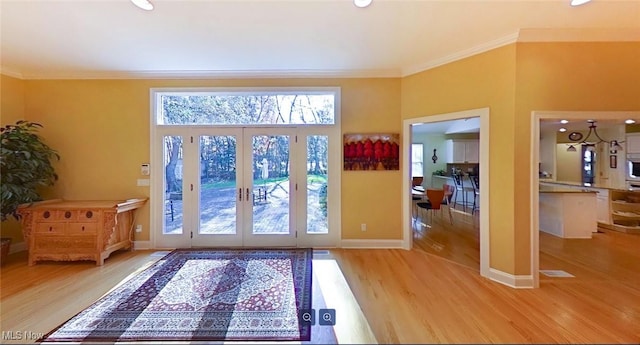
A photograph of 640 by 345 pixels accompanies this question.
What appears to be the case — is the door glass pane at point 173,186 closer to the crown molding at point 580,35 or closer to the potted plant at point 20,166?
the potted plant at point 20,166

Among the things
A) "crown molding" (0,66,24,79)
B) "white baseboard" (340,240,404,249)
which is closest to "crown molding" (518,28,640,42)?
"white baseboard" (340,240,404,249)

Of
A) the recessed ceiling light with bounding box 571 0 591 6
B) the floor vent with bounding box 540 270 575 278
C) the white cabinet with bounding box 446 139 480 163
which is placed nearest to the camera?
the recessed ceiling light with bounding box 571 0 591 6

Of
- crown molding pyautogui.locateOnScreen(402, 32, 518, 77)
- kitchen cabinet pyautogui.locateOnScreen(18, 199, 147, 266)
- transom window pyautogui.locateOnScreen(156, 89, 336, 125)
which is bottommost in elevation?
kitchen cabinet pyautogui.locateOnScreen(18, 199, 147, 266)

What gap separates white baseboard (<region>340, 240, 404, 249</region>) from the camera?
4547mm

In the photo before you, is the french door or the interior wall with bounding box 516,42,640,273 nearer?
the interior wall with bounding box 516,42,640,273

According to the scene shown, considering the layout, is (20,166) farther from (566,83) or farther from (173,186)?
(566,83)

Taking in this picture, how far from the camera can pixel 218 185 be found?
4605 millimetres

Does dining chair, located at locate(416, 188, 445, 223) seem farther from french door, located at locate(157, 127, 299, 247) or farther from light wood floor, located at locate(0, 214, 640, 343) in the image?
french door, located at locate(157, 127, 299, 247)

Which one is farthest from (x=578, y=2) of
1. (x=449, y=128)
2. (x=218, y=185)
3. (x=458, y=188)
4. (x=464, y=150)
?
(x=464, y=150)

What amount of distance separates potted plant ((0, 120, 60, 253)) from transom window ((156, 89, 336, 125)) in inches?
66.9

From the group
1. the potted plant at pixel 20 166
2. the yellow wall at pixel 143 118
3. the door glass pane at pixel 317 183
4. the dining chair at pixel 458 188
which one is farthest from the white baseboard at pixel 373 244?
the potted plant at pixel 20 166

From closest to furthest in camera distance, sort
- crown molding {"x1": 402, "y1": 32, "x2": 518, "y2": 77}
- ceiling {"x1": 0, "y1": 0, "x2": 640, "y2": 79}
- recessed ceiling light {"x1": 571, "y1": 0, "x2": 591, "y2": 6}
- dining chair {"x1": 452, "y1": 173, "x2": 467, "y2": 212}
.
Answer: recessed ceiling light {"x1": 571, "y1": 0, "x2": 591, "y2": 6}, ceiling {"x1": 0, "y1": 0, "x2": 640, "y2": 79}, crown molding {"x1": 402, "y1": 32, "x2": 518, "y2": 77}, dining chair {"x1": 452, "y1": 173, "x2": 467, "y2": 212}

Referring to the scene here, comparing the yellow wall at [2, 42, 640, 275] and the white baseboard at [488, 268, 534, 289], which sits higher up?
the yellow wall at [2, 42, 640, 275]

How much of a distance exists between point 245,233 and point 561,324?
4.03m
